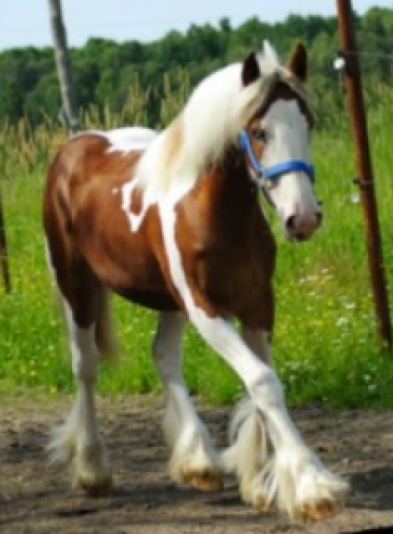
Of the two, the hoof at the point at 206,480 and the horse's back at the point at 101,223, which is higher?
the horse's back at the point at 101,223

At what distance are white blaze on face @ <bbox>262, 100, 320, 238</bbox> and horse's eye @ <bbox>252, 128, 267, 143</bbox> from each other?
1 centimetres

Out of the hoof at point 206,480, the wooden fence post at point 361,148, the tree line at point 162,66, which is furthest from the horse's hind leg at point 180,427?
the tree line at point 162,66

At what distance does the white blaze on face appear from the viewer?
12.8ft

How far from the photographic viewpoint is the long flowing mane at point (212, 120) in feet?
13.4

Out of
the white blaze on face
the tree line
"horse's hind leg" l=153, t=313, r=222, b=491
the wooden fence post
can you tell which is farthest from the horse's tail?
the tree line

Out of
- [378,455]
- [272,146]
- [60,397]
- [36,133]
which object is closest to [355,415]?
[378,455]

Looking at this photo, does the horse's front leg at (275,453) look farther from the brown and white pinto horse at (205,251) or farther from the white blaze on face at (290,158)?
the white blaze on face at (290,158)

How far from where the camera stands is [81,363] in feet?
16.7

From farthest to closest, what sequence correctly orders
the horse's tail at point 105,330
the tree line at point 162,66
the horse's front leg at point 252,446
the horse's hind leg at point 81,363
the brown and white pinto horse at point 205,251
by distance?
the tree line at point 162,66
the horse's tail at point 105,330
the horse's hind leg at point 81,363
the horse's front leg at point 252,446
the brown and white pinto horse at point 205,251

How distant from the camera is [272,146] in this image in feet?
13.2

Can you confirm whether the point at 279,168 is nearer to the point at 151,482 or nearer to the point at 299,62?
the point at 299,62

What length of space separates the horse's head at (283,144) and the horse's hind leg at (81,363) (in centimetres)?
111

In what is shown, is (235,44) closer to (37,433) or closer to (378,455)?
(37,433)

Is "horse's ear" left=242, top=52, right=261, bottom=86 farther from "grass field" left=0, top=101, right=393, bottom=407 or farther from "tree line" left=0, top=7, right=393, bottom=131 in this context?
"tree line" left=0, top=7, right=393, bottom=131
